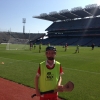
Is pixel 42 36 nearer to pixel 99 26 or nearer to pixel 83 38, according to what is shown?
pixel 83 38

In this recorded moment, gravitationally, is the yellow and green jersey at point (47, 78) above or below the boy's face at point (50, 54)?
below

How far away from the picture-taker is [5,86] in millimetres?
8539

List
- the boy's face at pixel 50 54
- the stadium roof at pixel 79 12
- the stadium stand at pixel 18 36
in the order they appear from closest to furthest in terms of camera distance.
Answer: the boy's face at pixel 50 54 < the stadium roof at pixel 79 12 < the stadium stand at pixel 18 36

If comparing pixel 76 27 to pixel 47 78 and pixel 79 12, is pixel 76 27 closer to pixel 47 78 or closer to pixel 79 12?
pixel 79 12

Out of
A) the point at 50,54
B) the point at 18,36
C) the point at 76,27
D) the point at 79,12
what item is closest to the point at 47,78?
the point at 50,54

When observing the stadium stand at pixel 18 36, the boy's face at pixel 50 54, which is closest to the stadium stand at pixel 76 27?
the stadium stand at pixel 18 36

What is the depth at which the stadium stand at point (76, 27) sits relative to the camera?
7371 cm

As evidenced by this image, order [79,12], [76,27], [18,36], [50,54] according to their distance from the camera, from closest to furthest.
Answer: [50,54] → [79,12] → [76,27] → [18,36]

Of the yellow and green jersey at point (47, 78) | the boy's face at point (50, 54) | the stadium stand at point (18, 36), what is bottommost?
the yellow and green jersey at point (47, 78)

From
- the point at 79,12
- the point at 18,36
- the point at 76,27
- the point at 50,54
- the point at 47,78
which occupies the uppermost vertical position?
the point at 79,12

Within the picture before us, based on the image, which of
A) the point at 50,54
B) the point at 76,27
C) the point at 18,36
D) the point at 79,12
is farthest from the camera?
the point at 18,36

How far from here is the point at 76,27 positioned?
83.5 m

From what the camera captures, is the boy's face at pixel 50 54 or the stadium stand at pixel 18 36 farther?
the stadium stand at pixel 18 36

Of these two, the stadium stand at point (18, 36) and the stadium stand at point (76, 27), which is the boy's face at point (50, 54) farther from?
the stadium stand at point (18, 36)
